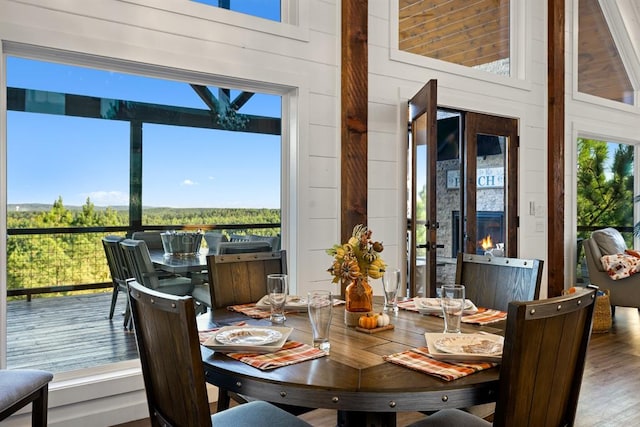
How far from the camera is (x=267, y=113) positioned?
3.65m

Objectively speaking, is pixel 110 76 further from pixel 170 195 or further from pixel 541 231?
pixel 541 231

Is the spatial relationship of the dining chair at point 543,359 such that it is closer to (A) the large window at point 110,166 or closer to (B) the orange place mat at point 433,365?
(B) the orange place mat at point 433,365

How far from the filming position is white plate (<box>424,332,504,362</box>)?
1458 millimetres

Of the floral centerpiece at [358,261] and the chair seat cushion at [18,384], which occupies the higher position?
the floral centerpiece at [358,261]

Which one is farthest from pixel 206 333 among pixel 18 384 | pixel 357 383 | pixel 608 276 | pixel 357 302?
pixel 608 276

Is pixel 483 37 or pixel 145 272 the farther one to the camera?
pixel 483 37

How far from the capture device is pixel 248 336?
5.55 feet

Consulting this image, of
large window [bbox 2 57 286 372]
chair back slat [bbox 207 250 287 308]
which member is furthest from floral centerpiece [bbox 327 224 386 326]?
large window [bbox 2 57 286 372]

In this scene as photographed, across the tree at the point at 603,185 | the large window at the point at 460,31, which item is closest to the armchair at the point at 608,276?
the tree at the point at 603,185

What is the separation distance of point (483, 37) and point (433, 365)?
4.04 metres

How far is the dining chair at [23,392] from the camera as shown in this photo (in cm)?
194

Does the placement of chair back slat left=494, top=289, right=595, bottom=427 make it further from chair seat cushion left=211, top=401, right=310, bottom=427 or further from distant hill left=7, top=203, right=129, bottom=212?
distant hill left=7, top=203, right=129, bottom=212

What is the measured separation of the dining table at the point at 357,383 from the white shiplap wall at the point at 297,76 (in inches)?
68.7

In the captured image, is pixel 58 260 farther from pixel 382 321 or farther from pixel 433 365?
pixel 433 365
